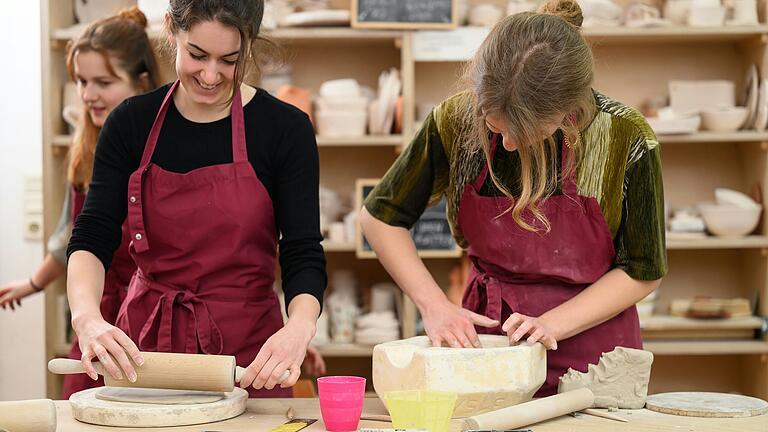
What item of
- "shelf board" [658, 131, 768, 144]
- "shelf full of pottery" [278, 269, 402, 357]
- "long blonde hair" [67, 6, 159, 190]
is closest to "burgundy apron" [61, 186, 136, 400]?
"long blonde hair" [67, 6, 159, 190]

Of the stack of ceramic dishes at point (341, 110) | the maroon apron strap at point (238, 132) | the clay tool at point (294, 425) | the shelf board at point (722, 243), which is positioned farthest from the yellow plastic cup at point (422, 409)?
the shelf board at point (722, 243)

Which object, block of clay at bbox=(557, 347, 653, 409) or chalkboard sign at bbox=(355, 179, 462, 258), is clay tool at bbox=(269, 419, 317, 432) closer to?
block of clay at bbox=(557, 347, 653, 409)

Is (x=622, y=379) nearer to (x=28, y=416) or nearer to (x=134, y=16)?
(x=28, y=416)

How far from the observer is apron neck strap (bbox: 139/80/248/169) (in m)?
1.94

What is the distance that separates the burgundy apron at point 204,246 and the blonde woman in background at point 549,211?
31 cm

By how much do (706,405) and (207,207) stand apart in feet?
3.31

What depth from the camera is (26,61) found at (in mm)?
3859

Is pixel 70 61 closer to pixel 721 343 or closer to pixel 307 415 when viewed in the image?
pixel 307 415

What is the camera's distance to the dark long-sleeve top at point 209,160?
1.92m

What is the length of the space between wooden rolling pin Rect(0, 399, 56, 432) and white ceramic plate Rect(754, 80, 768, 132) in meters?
2.82

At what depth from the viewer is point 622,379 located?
173 centimetres

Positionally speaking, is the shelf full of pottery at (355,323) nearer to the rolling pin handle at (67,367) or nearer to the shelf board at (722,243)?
the shelf board at (722,243)

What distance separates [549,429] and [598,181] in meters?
0.53

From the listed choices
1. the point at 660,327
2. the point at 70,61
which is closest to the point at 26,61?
the point at 70,61
